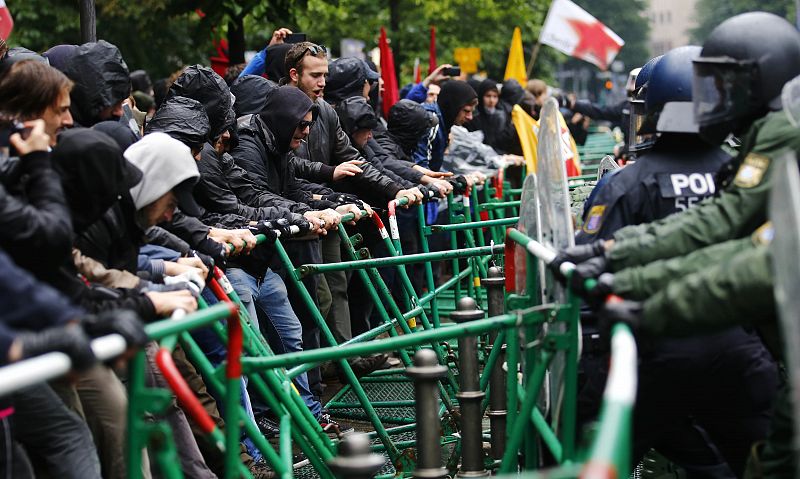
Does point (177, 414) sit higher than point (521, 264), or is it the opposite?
point (521, 264)

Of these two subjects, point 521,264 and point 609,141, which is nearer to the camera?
point 521,264

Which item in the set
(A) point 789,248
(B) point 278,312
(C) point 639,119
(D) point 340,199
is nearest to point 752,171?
(A) point 789,248

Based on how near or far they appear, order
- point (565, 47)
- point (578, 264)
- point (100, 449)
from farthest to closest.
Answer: point (565, 47), point (100, 449), point (578, 264)

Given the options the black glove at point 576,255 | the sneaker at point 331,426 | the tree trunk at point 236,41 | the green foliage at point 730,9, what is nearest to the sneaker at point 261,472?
the sneaker at point 331,426

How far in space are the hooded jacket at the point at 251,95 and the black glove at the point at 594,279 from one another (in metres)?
4.93

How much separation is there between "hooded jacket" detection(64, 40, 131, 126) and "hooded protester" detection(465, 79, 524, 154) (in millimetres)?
10148

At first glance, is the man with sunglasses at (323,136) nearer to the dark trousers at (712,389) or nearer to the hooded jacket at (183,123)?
the hooded jacket at (183,123)

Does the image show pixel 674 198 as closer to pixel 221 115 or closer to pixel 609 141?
pixel 221 115

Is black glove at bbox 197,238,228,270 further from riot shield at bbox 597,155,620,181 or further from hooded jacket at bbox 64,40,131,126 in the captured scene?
riot shield at bbox 597,155,620,181

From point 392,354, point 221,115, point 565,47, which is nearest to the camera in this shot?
point 221,115

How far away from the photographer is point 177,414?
203 inches

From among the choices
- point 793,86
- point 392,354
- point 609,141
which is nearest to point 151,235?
point 793,86

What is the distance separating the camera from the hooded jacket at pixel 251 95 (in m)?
8.81

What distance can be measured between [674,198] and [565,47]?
17287 mm
